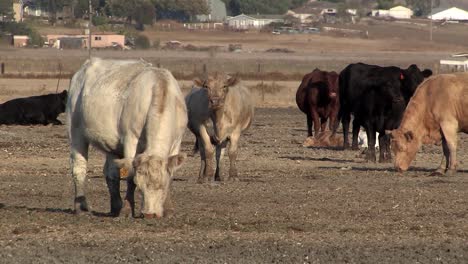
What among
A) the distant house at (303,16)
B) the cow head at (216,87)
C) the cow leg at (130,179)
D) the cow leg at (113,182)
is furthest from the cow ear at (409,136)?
the distant house at (303,16)

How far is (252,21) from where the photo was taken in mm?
159375

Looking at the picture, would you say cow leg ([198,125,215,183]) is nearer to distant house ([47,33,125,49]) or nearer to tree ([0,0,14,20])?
distant house ([47,33,125,49])

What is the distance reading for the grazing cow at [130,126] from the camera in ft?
45.6

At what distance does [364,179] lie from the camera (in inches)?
792

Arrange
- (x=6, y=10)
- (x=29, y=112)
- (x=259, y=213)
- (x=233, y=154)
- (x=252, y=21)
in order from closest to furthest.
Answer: (x=259, y=213), (x=233, y=154), (x=29, y=112), (x=6, y=10), (x=252, y=21)

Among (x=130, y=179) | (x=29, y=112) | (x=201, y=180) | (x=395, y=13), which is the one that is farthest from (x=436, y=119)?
(x=395, y=13)

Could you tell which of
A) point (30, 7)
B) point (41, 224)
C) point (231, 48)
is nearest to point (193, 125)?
point (41, 224)

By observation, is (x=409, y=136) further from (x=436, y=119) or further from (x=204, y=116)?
(x=204, y=116)

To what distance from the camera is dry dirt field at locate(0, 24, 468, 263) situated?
1255 centimetres

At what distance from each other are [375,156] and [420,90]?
129 inches

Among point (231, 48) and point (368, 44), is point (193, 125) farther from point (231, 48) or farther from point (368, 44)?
point (368, 44)

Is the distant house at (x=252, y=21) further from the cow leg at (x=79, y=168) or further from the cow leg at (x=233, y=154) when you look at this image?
the cow leg at (x=79, y=168)

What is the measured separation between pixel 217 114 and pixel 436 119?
12.6ft

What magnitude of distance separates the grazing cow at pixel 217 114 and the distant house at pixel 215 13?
142 metres
